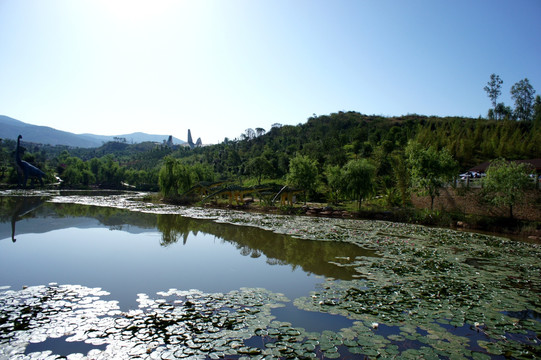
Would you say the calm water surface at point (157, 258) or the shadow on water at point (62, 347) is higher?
the shadow on water at point (62, 347)

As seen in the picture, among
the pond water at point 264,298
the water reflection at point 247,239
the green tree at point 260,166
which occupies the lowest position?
the water reflection at point 247,239

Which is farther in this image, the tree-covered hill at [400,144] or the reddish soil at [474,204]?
the tree-covered hill at [400,144]

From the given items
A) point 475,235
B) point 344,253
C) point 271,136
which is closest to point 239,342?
point 344,253

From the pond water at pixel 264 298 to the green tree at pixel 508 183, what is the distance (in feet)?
21.0

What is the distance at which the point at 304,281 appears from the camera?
370 inches

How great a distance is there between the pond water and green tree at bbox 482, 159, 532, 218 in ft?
21.0

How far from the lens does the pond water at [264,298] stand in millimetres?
5398

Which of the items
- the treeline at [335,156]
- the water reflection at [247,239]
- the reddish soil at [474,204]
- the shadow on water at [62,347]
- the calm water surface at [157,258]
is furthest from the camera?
the treeline at [335,156]

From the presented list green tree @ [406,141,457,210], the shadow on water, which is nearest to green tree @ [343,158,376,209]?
green tree @ [406,141,457,210]

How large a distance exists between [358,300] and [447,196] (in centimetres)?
2320

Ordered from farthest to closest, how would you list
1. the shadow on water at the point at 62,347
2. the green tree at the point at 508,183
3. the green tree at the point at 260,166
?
1. the green tree at the point at 260,166
2. the green tree at the point at 508,183
3. the shadow on water at the point at 62,347

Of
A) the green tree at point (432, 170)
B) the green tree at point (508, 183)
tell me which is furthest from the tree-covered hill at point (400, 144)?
the green tree at point (508, 183)

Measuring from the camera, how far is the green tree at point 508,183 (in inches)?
794

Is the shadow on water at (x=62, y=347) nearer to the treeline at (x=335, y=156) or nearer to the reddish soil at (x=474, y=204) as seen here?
the treeline at (x=335, y=156)
